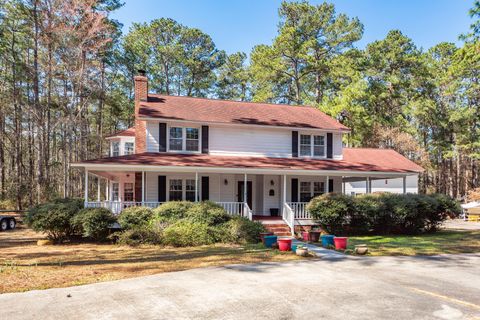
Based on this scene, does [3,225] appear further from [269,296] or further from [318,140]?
[269,296]

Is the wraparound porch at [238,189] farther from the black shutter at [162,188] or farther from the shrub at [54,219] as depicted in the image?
the shrub at [54,219]

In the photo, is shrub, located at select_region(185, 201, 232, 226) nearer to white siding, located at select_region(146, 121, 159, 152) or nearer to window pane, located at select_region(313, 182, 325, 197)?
white siding, located at select_region(146, 121, 159, 152)

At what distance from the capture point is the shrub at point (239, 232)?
14164 millimetres

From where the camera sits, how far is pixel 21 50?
3225 cm

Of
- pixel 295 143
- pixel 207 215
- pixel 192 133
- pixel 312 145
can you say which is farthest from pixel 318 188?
pixel 207 215

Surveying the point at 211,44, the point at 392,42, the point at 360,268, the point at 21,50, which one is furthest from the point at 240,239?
the point at 392,42

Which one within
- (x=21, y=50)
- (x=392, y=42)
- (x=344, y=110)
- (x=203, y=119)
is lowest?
(x=203, y=119)

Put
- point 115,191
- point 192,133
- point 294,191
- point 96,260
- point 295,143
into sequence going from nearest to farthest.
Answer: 1. point 96,260
2. point 192,133
3. point 294,191
4. point 295,143
5. point 115,191

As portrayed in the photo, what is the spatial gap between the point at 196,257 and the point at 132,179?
10.3 meters

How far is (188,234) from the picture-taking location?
1370cm

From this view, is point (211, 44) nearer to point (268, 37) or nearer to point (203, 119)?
point (268, 37)

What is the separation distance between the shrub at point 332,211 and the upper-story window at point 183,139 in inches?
269

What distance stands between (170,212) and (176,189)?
3616mm

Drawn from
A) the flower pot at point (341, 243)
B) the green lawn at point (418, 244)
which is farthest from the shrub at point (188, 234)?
the green lawn at point (418, 244)
